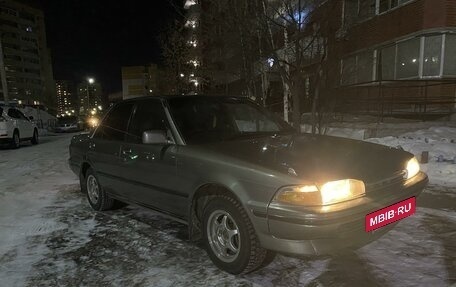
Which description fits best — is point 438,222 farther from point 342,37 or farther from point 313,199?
point 342,37

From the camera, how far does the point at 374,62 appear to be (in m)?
16.0

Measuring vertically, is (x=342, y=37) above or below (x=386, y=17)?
below

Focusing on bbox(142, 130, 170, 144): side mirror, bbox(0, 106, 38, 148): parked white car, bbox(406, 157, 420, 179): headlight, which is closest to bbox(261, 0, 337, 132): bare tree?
bbox(406, 157, 420, 179): headlight

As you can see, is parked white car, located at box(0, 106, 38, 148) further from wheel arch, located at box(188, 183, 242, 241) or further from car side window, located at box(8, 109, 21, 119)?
wheel arch, located at box(188, 183, 242, 241)

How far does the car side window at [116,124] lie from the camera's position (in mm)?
5254

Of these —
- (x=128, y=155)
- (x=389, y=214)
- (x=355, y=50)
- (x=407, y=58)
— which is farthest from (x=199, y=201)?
(x=355, y=50)

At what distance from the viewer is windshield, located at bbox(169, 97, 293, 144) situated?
4.34 m

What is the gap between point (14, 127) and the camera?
16.1m

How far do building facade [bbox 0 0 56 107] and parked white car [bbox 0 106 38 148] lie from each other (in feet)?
295

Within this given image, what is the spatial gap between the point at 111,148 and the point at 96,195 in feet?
3.35

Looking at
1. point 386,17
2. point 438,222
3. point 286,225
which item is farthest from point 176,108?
point 386,17

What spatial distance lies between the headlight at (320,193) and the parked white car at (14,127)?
15084mm

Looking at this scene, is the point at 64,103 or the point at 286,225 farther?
the point at 64,103

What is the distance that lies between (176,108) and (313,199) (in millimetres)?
2047
